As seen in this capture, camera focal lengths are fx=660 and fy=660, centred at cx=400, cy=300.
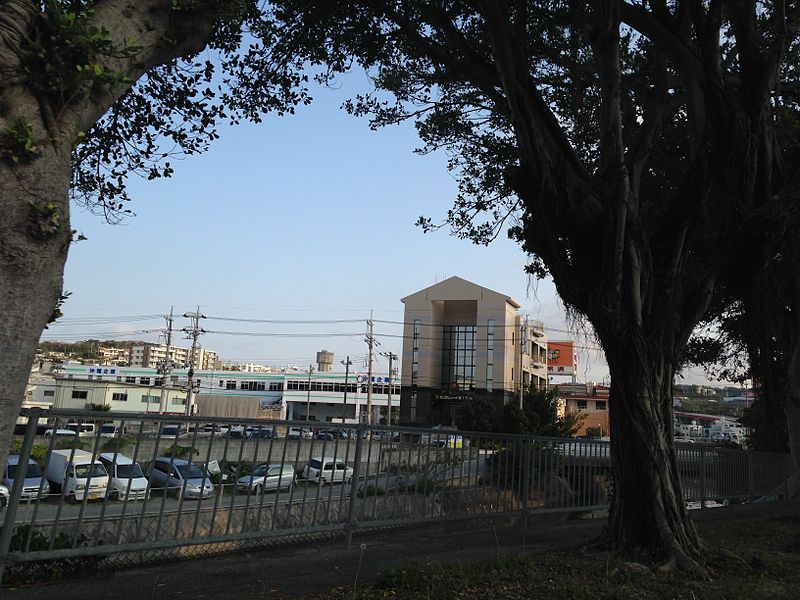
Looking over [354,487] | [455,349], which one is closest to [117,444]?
[354,487]

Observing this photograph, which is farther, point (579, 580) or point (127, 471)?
point (127, 471)

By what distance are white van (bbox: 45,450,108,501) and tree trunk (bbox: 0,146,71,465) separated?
2494 mm

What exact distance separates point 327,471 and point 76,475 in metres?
2.45

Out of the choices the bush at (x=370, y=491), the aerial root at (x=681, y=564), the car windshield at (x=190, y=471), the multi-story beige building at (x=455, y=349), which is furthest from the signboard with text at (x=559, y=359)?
the car windshield at (x=190, y=471)

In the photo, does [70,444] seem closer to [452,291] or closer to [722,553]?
[722,553]

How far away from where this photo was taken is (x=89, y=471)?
4957 millimetres

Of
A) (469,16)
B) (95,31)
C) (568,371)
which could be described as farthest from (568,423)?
(568,371)

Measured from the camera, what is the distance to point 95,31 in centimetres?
298

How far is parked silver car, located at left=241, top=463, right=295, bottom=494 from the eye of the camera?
594cm

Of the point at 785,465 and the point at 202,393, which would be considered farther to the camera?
the point at 202,393

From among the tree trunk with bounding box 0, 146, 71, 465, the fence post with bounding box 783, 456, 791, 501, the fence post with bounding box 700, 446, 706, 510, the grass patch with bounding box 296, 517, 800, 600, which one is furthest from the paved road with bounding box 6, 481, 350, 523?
the fence post with bounding box 783, 456, 791, 501

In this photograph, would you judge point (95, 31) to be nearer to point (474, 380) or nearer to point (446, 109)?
point (446, 109)

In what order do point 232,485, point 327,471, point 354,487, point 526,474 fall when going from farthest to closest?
point 526,474
point 354,487
point 327,471
point 232,485

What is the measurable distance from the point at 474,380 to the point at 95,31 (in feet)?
222
